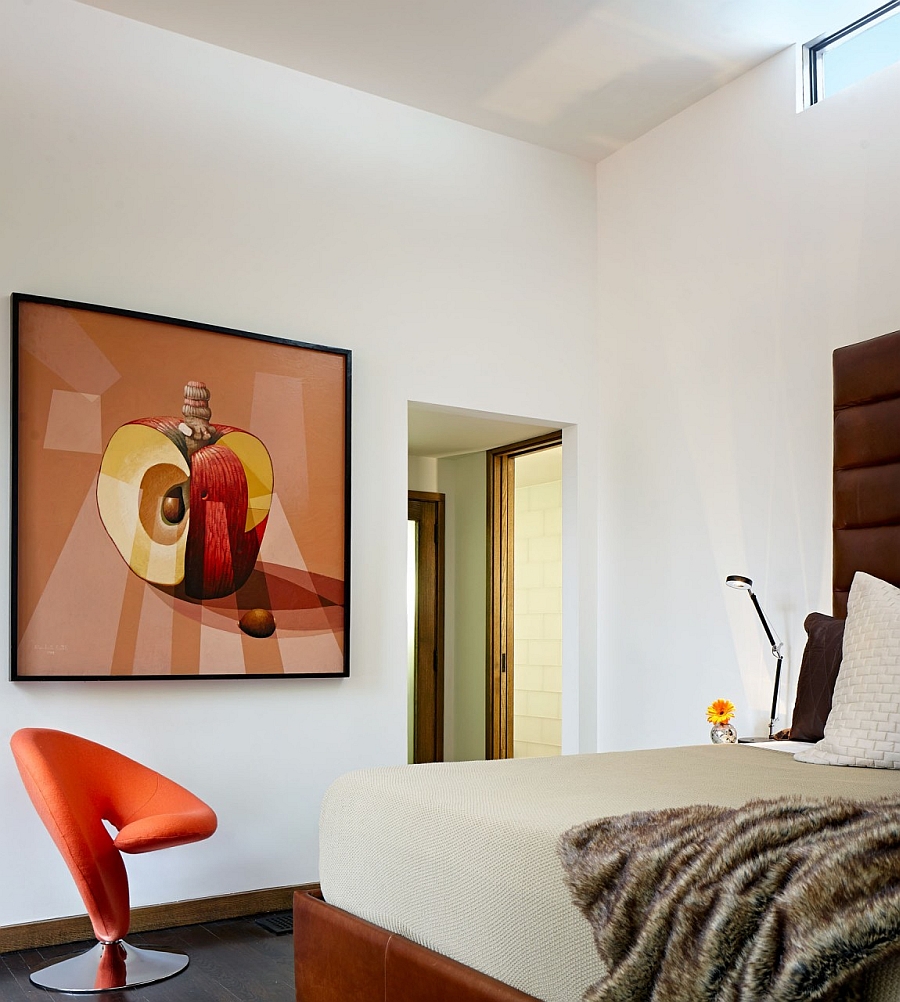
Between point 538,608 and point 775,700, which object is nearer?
point 775,700

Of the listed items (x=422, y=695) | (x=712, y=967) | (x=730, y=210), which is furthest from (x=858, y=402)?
(x=422, y=695)

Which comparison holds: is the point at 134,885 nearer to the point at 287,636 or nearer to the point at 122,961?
the point at 122,961

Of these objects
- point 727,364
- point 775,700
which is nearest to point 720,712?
point 775,700

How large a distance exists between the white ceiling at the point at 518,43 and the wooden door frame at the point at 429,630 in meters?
2.79

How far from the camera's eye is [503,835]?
1897 mm

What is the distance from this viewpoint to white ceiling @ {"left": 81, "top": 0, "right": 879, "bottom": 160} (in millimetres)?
3869

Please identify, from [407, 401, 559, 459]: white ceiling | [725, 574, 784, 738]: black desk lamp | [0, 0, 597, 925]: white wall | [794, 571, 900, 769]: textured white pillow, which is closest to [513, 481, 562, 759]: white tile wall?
[407, 401, 559, 459]: white ceiling

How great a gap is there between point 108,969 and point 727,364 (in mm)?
3270

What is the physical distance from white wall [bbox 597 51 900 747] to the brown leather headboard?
166 millimetres

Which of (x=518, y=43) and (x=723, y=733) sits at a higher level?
(x=518, y=43)

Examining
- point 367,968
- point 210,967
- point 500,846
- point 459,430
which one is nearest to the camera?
point 500,846

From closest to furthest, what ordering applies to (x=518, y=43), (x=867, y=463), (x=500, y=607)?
1. (x=867, y=463)
2. (x=518, y=43)
3. (x=500, y=607)

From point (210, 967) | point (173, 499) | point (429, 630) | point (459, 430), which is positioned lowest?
point (210, 967)

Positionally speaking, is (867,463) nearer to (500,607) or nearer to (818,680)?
(818,680)
